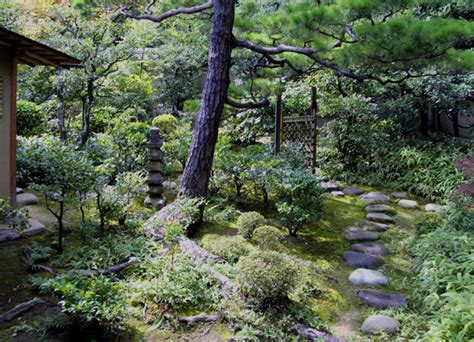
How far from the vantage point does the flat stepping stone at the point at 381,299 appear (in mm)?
3680

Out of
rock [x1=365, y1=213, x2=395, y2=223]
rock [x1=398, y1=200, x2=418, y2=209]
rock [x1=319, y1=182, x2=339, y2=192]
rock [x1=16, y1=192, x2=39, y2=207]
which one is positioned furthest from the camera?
rock [x1=319, y1=182, x2=339, y2=192]

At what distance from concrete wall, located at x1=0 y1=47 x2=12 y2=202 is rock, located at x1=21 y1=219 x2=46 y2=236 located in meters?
0.48

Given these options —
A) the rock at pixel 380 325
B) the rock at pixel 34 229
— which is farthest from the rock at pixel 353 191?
the rock at pixel 34 229

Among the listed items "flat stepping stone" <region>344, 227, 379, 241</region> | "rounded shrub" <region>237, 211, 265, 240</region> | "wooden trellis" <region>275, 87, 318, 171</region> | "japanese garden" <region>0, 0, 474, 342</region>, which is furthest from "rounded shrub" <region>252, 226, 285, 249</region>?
"wooden trellis" <region>275, 87, 318, 171</region>

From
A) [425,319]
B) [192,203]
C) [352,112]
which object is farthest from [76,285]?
[352,112]

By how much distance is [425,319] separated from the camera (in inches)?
130

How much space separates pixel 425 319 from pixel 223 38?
3798mm

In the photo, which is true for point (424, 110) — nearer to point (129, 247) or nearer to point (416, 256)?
point (416, 256)

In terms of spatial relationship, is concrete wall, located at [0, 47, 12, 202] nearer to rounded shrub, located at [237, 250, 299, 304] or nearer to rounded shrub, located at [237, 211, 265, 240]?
rounded shrub, located at [237, 211, 265, 240]

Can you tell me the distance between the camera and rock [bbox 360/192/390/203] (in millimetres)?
7273

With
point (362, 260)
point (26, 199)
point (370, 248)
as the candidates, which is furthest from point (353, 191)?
point (26, 199)

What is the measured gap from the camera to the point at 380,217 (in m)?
6.23

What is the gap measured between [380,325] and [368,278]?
0.95 metres

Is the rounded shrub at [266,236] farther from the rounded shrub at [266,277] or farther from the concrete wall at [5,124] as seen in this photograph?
the concrete wall at [5,124]
